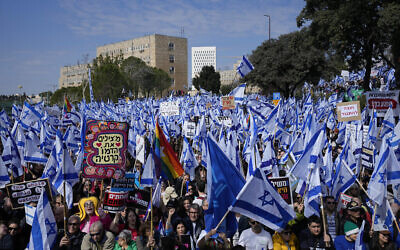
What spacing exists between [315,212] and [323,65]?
4004 centimetres

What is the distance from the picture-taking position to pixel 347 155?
8.69 metres

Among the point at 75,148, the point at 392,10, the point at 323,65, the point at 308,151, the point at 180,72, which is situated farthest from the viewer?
the point at 180,72

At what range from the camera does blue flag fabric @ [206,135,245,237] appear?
5652 millimetres

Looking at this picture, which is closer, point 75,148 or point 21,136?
point 21,136

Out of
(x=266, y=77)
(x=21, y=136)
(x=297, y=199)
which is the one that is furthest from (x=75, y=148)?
(x=266, y=77)

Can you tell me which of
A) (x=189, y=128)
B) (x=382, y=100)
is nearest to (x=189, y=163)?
(x=189, y=128)

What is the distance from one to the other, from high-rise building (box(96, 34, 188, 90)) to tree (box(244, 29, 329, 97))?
215 ft

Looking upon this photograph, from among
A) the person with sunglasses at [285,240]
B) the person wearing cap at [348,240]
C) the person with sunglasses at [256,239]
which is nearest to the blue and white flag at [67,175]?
the person with sunglasses at [256,239]

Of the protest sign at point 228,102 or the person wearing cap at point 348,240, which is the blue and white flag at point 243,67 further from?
the person wearing cap at point 348,240

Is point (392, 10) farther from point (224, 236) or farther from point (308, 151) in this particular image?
point (224, 236)

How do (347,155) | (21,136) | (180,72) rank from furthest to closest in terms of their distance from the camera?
(180,72) → (21,136) → (347,155)

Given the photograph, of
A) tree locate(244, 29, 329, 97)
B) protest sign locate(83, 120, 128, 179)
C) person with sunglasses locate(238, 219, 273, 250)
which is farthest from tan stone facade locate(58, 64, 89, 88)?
person with sunglasses locate(238, 219, 273, 250)

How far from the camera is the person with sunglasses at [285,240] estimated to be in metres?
5.41

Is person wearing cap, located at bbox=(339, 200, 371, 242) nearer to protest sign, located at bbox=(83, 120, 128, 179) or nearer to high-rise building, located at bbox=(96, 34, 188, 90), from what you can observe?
protest sign, located at bbox=(83, 120, 128, 179)
